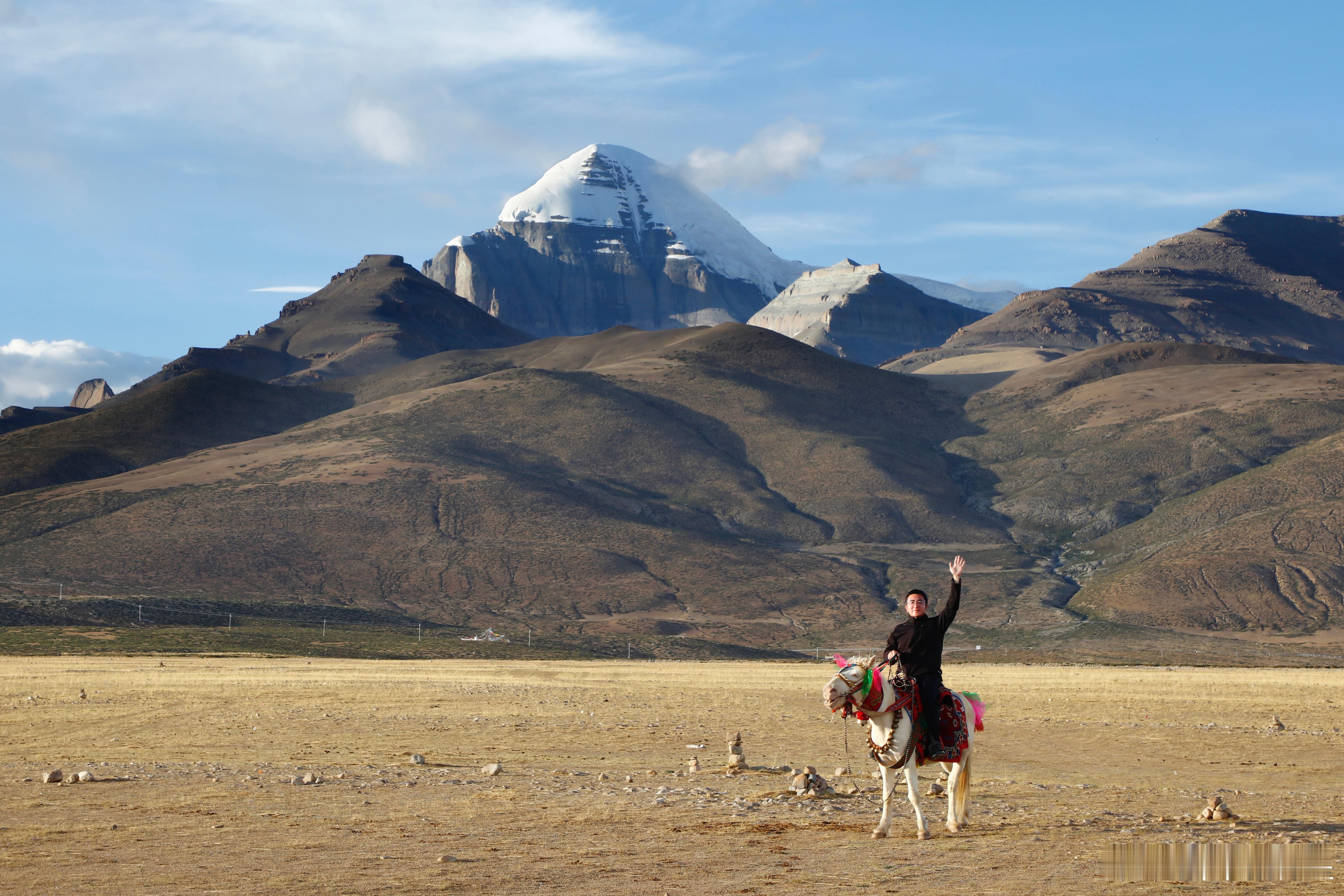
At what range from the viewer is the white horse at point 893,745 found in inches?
613

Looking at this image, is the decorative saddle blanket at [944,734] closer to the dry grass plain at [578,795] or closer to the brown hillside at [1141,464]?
the dry grass plain at [578,795]

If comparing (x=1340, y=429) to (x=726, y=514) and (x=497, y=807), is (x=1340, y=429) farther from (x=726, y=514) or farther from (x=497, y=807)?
(x=497, y=807)

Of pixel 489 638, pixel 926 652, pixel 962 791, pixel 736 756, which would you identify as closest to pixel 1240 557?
pixel 489 638

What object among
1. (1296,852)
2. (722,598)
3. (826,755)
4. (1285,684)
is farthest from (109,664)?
(722,598)

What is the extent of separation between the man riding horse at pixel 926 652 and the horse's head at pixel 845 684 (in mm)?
615

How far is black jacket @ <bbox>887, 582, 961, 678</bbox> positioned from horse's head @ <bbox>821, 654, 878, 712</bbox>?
0.65m

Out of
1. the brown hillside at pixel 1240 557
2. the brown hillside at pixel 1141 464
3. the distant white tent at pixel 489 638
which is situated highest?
the brown hillside at pixel 1141 464

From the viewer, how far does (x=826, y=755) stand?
1025 inches

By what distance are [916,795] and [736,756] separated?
21.9 ft

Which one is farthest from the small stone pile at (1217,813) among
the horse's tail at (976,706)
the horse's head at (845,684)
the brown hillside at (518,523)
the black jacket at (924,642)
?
the brown hillside at (518,523)

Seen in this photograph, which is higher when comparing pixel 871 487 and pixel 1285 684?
pixel 871 487

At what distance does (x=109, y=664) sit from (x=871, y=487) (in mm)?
132408

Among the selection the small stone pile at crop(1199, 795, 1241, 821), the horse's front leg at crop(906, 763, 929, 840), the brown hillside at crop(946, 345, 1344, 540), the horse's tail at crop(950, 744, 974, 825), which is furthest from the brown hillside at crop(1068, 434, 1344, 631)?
the horse's front leg at crop(906, 763, 929, 840)

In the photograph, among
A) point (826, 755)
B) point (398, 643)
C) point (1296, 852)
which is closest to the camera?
point (1296, 852)
